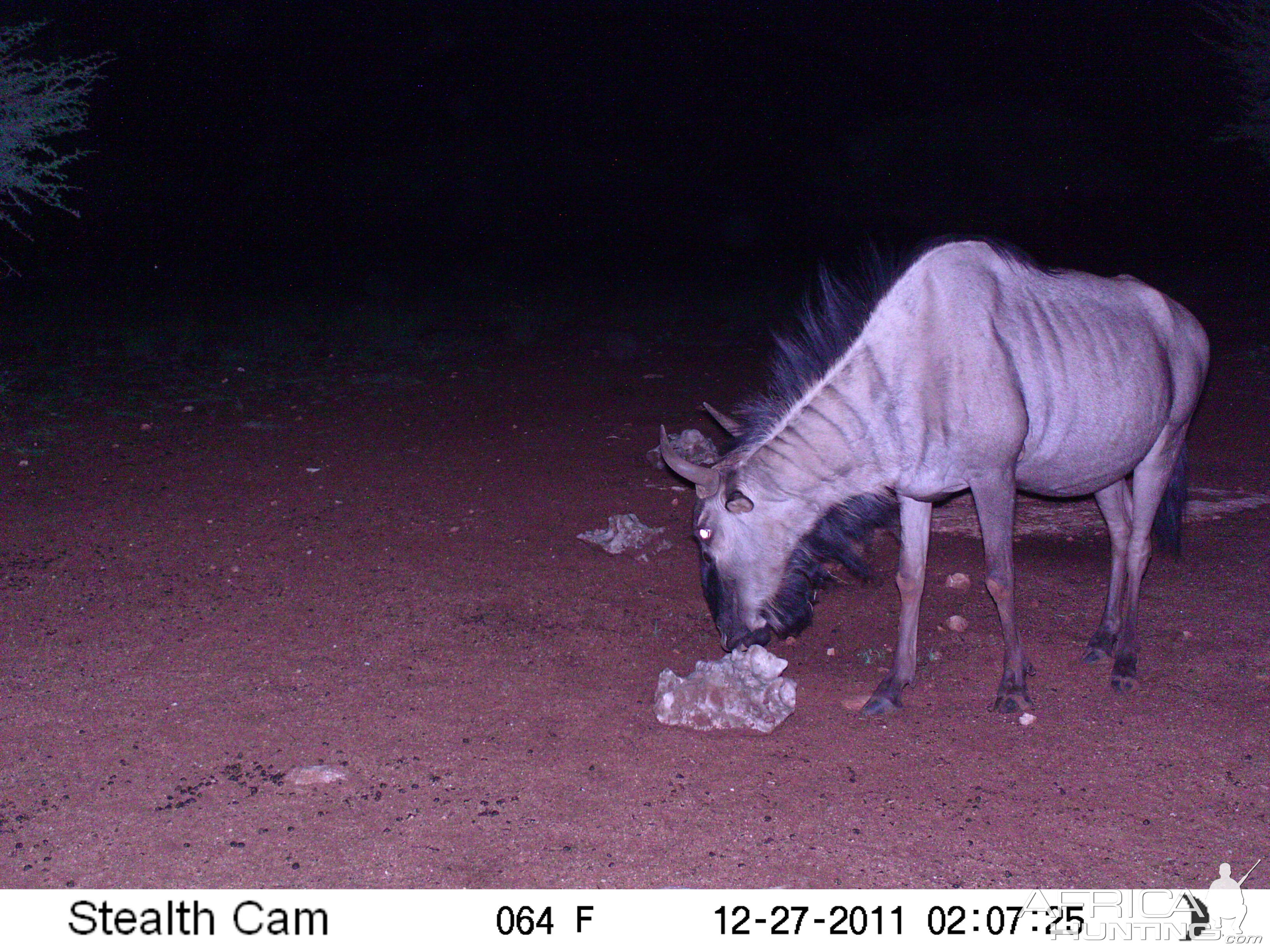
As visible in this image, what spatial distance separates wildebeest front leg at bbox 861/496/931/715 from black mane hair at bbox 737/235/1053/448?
0.75 metres

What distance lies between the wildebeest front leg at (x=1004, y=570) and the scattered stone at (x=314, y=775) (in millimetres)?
2880

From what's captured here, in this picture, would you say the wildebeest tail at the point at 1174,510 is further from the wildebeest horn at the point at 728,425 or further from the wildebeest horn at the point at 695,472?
the wildebeest horn at the point at 695,472

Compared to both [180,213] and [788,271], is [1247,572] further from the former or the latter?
[180,213]

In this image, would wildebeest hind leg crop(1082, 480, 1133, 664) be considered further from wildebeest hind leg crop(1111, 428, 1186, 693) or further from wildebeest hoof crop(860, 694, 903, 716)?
wildebeest hoof crop(860, 694, 903, 716)

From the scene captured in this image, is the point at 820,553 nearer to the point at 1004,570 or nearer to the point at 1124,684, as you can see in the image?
the point at 1004,570

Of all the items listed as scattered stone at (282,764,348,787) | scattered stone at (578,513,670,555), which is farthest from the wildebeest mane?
scattered stone at (282,764,348,787)

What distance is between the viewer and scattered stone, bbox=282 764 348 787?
4.31 m

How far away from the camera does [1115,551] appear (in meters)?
5.60

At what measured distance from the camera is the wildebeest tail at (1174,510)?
228 inches

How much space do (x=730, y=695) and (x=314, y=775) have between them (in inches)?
69.3

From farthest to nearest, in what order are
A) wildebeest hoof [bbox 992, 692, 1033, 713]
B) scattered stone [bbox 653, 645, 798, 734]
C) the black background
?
the black background → wildebeest hoof [bbox 992, 692, 1033, 713] → scattered stone [bbox 653, 645, 798, 734]

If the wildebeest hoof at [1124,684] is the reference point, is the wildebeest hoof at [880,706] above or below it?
above

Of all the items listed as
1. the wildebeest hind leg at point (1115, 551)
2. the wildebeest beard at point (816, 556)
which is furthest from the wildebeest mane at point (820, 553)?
the wildebeest hind leg at point (1115, 551)

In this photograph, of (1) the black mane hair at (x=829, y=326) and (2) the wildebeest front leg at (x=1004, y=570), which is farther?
(1) the black mane hair at (x=829, y=326)
